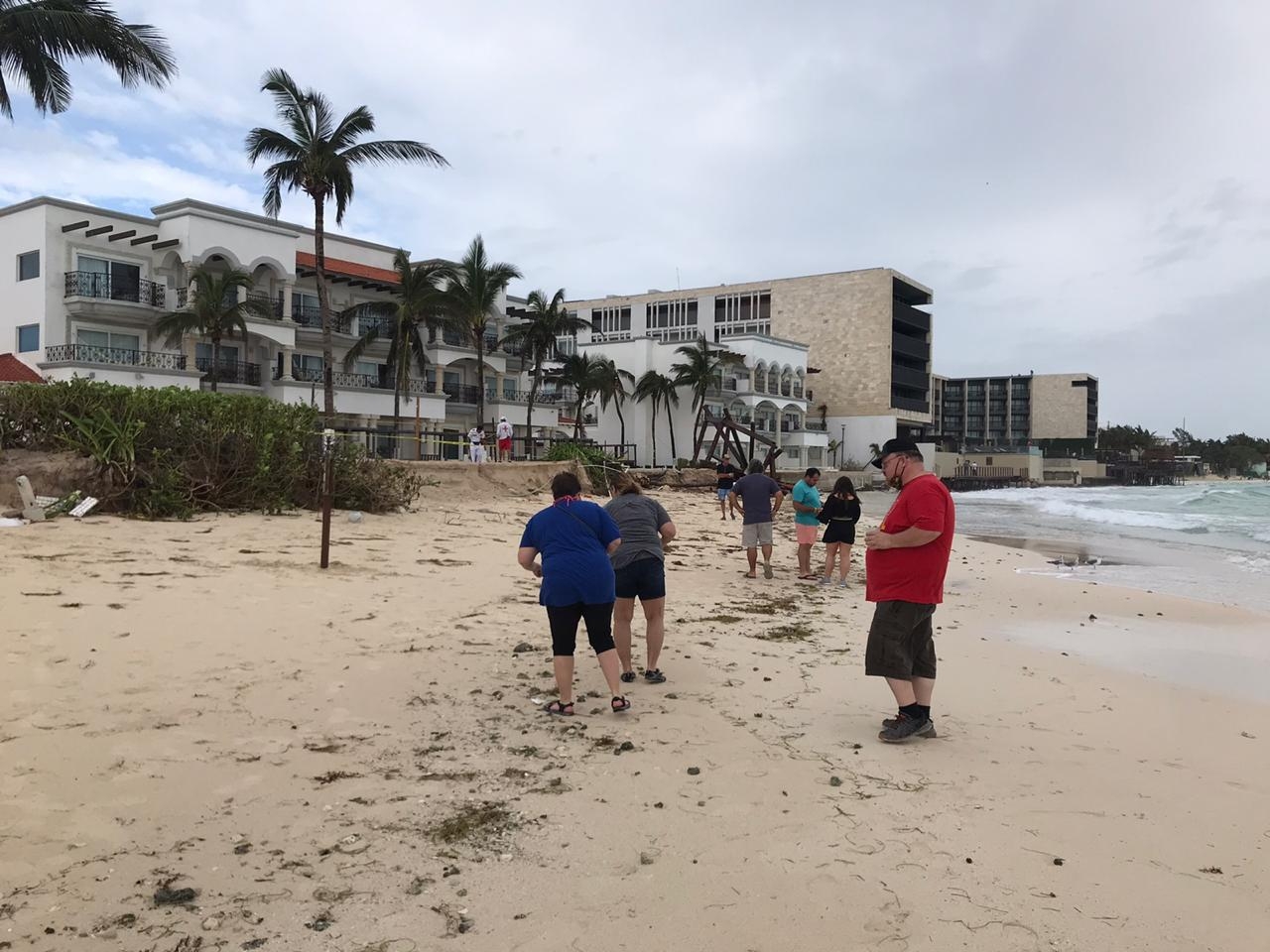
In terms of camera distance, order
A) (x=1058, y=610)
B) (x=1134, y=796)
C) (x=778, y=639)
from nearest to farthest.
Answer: (x=1134, y=796)
(x=778, y=639)
(x=1058, y=610)

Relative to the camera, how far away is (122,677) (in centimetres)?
509

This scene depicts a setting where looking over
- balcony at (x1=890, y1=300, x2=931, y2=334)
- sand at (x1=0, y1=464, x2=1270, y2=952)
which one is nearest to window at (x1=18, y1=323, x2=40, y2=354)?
sand at (x1=0, y1=464, x2=1270, y2=952)

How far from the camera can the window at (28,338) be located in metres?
29.9

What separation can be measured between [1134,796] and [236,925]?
408cm

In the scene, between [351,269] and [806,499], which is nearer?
[806,499]

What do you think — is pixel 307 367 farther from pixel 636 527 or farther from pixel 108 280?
pixel 636 527

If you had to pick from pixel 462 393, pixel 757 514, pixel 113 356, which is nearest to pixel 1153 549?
pixel 757 514

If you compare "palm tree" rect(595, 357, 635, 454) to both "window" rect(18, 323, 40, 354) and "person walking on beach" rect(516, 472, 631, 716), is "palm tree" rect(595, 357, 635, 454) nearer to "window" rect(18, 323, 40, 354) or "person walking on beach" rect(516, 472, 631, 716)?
"window" rect(18, 323, 40, 354)

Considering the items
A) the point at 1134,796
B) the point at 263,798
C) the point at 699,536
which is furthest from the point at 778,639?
the point at 699,536

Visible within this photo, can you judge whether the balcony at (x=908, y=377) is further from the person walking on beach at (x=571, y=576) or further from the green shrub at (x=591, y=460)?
the person walking on beach at (x=571, y=576)

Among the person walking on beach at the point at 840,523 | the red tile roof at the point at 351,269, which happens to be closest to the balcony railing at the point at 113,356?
the red tile roof at the point at 351,269

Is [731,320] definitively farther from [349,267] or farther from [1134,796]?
[1134,796]

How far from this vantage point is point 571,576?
5133 millimetres

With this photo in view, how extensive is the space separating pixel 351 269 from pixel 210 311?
9.31 meters
